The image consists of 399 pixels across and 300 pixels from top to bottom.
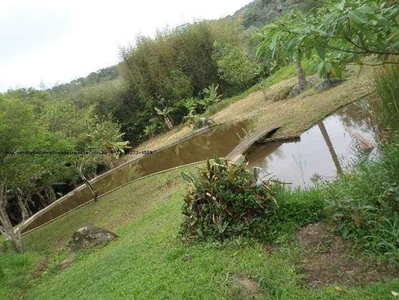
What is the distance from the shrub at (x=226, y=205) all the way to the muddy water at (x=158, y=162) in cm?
611

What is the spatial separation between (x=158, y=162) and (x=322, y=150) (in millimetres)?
7360

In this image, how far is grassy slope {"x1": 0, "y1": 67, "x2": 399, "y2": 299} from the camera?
10.1ft

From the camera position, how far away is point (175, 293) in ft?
11.0

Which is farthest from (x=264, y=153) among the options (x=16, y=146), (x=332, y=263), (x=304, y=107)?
(x=16, y=146)

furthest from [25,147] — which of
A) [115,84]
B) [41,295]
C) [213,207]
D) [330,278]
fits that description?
[115,84]

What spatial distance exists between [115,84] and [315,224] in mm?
19219

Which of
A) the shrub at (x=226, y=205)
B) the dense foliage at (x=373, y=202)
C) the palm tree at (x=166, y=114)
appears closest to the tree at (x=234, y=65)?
the palm tree at (x=166, y=114)

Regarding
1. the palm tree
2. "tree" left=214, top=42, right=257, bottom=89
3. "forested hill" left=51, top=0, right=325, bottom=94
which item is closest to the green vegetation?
"tree" left=214, top=42, right=257, bottom=89

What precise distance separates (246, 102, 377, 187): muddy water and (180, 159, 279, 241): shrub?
0.52 m

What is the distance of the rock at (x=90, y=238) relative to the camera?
22.6ft

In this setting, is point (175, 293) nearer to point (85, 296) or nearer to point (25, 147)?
point (85, 296)

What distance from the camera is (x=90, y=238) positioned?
7000 mm

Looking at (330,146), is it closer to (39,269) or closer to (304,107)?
(304,107)

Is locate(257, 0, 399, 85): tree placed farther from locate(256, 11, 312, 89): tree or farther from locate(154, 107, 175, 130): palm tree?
locate(154, 107, 175, 130): palm tree
